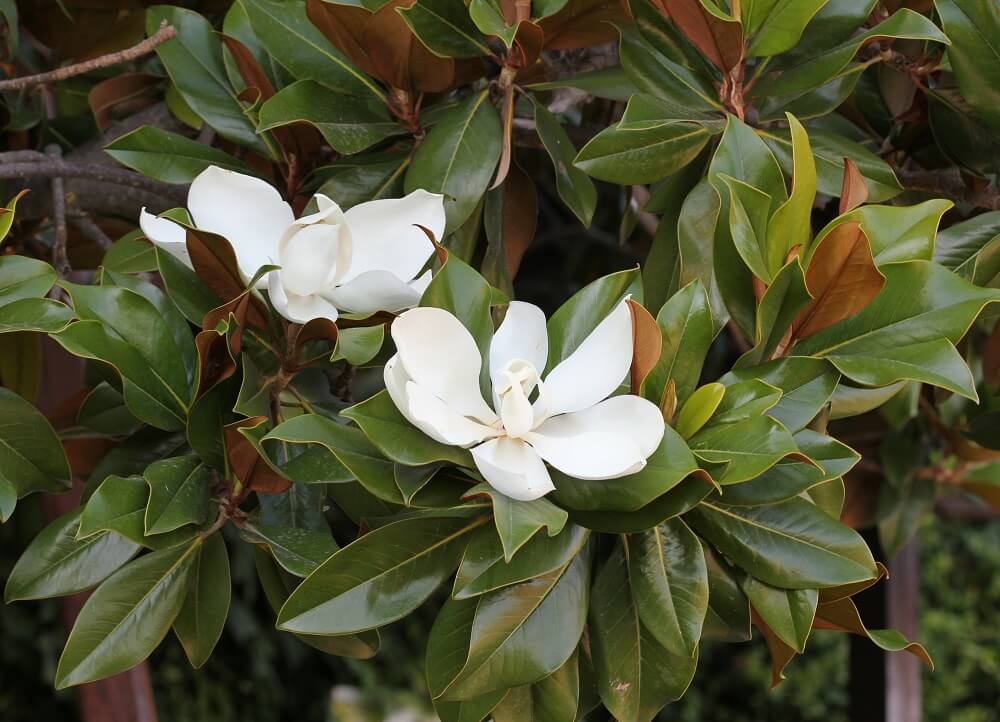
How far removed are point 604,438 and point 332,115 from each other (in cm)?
37

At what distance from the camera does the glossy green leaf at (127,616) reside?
63 centimetres

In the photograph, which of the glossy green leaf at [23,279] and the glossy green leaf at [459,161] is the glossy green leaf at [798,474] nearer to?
the glossy green leaf at [459,161]

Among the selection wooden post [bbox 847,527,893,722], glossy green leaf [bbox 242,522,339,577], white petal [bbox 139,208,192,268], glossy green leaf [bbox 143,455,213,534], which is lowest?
wooden post [bbox 847,527,893,722]

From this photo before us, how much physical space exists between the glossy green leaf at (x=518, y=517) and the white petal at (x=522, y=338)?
93 mm

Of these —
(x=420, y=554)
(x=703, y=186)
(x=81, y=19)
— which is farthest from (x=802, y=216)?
(x=81, y=19)

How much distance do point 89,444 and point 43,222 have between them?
0.32 metres

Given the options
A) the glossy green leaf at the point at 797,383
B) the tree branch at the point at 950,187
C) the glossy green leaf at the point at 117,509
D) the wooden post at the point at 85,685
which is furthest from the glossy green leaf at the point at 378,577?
the wooden post at the point at 85,685

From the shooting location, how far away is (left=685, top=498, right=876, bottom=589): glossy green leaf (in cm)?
62

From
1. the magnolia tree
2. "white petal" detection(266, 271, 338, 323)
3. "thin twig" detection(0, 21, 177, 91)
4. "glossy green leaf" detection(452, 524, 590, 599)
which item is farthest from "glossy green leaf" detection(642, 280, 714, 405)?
"thin twig" detection(0, 21, 177, 91)

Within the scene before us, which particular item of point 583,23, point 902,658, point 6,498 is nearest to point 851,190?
point 583,23

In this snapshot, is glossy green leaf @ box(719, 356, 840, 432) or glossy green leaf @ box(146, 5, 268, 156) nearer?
glossy green leaf @ box(719, 356, 840, 432)

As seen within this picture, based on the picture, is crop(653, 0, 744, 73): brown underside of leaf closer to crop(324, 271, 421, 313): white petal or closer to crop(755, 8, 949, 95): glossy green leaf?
crop(755, 8, 949, 95): glossy green leaf

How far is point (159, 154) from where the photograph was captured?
795mm

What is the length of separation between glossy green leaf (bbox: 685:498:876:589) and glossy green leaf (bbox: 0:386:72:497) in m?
0.44
